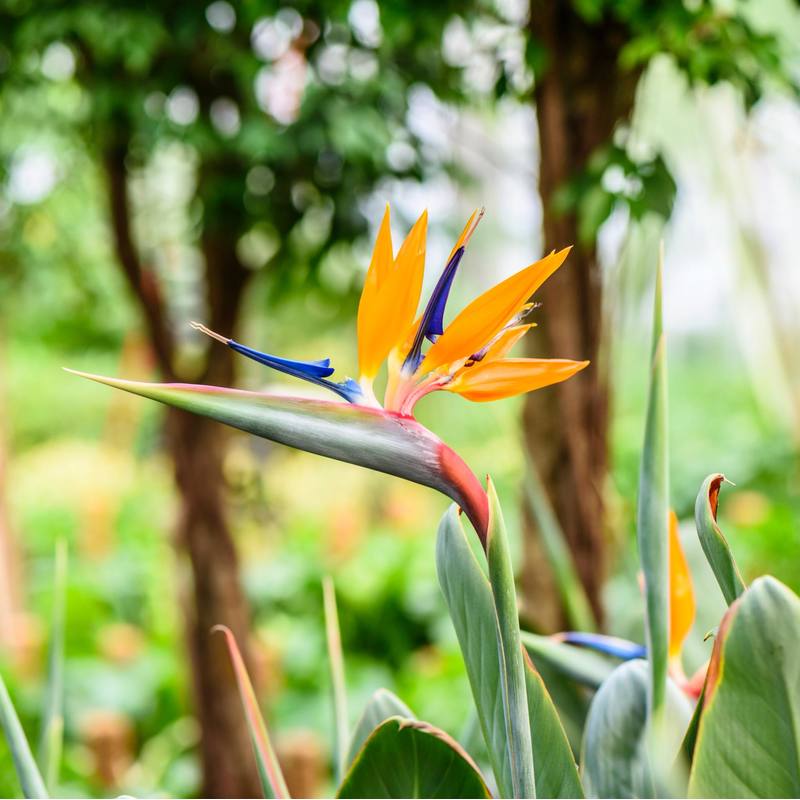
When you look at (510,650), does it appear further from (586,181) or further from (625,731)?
(586,181)

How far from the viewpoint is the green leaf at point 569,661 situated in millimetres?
386

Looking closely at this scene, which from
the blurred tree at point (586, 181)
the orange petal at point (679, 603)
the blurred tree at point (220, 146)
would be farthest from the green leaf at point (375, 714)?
the blurred tree at point (220, 146)

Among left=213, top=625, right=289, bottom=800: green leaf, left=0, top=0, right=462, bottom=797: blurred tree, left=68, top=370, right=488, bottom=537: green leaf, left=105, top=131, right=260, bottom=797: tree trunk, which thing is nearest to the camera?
left=68, top=370, right=488, bottom=537: green leaf

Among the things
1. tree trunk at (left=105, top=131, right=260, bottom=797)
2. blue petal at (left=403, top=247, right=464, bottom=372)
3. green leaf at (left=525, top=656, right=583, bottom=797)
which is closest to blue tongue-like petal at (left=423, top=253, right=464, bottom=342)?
blue petal at (left=403, top=247, right=464, bottom=372)

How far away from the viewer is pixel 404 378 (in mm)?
268

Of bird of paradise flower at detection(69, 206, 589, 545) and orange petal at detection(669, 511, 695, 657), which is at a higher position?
bird of paradise flower at detection(69, 206, 589, 545)

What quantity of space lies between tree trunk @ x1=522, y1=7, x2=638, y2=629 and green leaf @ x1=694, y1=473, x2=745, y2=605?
1.70 ft

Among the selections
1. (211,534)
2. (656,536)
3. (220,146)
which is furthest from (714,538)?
(211,534)

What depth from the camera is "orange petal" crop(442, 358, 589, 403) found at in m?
0.26

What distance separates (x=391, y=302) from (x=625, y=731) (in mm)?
188

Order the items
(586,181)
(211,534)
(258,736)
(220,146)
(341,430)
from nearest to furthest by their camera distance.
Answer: (341,430), (258,736), (586,181), (220,146), (211,534)

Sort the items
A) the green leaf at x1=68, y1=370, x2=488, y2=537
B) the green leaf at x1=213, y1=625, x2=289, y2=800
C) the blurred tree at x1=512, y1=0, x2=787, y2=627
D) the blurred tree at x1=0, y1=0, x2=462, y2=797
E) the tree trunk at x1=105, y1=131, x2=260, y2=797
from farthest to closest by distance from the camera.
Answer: the tree trunk at x1=105, y1=131, x2=260, y2=797
the blurred tree at x1=0, y1=0, x2=462, y2=797
the blurred tree at x1=512, y1=0, x2=787, y2=627
the green leaf at x1=213, y1=625, x2=289, y2=800
the green leaf at x1=68, y1=370, x2=488, y2=537

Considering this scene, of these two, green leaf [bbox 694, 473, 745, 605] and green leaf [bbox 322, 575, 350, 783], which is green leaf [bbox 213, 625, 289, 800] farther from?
green leaf [bbox 694, 473, 745, 605]

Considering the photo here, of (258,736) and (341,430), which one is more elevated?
(341,430)
